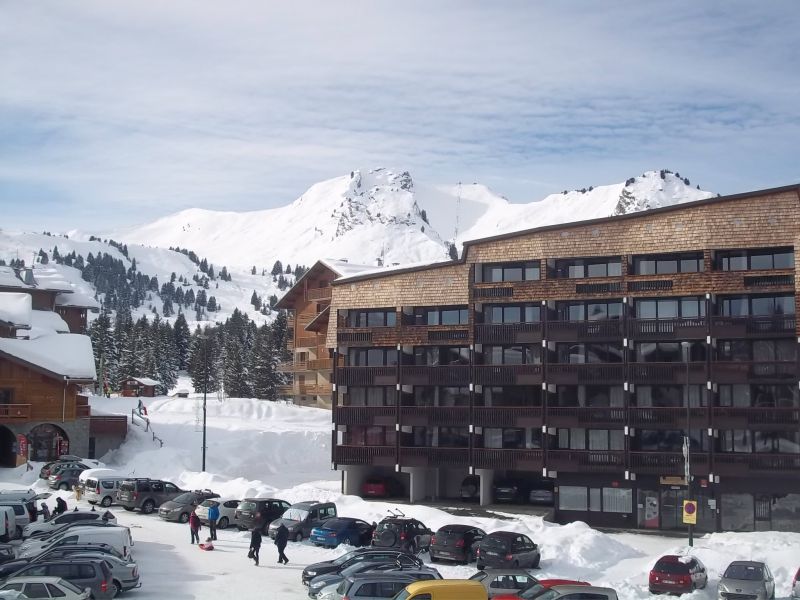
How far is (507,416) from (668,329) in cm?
1059

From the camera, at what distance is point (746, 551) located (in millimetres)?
43219

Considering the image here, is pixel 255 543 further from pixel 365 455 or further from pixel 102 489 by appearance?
pixel 365 455

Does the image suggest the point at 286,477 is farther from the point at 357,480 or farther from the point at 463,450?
the point at 463,450

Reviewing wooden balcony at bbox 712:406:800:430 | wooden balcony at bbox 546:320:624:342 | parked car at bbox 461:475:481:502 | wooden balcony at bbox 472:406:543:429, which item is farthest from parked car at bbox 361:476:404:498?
wooden balcony at bbox 712:406:800:430

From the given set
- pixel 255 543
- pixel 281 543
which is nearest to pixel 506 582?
pixel 281 543

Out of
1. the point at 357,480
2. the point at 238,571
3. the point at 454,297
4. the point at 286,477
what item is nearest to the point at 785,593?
the point at 238,571

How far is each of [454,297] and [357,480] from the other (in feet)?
45.5

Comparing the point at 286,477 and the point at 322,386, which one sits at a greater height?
the point at 322,386

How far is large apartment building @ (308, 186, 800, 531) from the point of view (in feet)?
177

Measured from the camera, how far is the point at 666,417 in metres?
55.3

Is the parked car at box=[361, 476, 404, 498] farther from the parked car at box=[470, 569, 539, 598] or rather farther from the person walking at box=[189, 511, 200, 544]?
the parked car at box=[470, 569, 539, 598]

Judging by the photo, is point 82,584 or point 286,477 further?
point 286,477

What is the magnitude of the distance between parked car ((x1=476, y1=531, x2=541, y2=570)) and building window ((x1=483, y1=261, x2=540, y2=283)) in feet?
73.7

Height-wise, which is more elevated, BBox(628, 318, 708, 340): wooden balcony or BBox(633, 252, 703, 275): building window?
BBox(633, 252, 703, 275): building window
